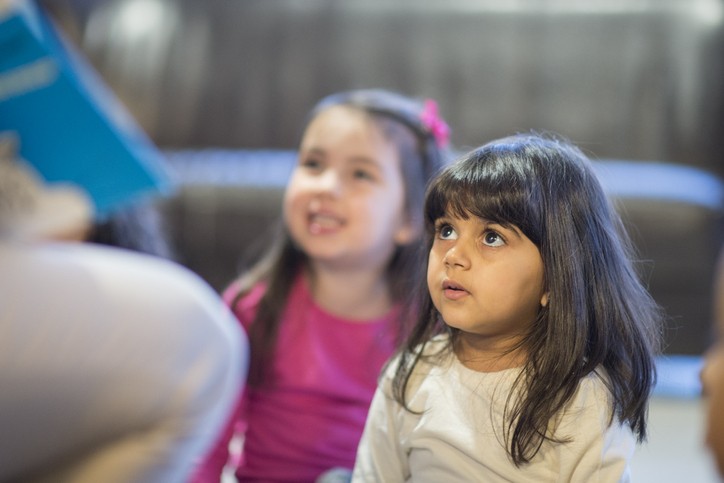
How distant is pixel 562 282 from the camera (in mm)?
868

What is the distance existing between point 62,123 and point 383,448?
1.68 feet

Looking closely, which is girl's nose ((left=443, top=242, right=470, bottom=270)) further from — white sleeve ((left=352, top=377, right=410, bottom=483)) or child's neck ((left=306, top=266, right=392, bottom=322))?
child's neck ((left=306, top=266, right=392, bottom=322))

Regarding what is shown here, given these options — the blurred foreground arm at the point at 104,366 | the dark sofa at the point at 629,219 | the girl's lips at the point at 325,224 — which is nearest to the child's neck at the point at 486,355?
the blurred foreground arm at the point at 104,366

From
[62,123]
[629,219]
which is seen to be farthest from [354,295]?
[629,219]

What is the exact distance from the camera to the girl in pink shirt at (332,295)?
1.32 meters

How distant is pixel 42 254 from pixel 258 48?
2.34 meters

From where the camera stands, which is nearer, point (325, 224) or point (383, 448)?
point (383, 448)

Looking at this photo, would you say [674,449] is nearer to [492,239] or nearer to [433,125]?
[433,125]

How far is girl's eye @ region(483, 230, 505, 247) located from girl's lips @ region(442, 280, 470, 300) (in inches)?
2.1

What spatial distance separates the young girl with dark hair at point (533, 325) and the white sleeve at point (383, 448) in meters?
0.03

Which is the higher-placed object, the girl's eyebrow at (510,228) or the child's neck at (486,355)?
the girl's eyebrow at (510,228)

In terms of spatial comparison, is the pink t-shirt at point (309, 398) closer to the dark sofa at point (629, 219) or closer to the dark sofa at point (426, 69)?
the dark sofa at point (629, 219)

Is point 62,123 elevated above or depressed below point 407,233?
above

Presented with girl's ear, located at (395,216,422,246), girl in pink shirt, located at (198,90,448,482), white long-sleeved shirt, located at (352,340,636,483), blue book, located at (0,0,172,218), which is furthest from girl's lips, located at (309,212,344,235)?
blue book, located at (0,0,172,218)
